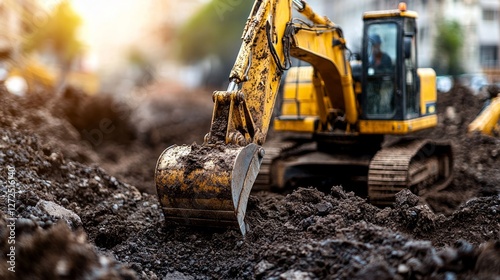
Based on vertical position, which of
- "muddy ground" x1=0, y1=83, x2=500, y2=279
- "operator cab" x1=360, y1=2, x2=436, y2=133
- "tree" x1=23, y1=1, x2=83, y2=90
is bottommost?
"muddy ground" x1=0, y1=83, x2=500, y2=279

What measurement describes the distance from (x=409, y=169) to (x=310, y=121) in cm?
156

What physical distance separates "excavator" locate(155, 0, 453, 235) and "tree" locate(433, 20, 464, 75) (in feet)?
82.8

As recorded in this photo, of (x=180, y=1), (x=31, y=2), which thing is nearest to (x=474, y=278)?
(x=31, y=2)

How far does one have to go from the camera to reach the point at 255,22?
595 cm

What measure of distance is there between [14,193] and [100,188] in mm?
1381

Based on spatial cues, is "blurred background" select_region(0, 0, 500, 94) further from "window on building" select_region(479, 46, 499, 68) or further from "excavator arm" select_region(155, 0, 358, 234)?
"excavator arm" select_region(155, 0, 358, 234)

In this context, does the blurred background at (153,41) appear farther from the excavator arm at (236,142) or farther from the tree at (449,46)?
the excavator arm at (236,142)

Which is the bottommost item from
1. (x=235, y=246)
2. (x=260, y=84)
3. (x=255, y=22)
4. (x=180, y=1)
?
(x=235, y=246)

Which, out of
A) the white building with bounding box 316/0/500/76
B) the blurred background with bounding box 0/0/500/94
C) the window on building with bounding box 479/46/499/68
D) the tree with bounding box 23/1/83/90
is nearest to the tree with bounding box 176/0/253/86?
the blurred background with bounding box 0/0/500/94

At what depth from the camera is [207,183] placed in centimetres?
536

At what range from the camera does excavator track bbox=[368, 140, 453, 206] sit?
7590 mm

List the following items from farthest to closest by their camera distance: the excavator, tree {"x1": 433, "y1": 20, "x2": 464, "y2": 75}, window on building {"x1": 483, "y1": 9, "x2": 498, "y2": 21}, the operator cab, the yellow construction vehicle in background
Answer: window on building {"x1": 483, "y1": 9, "x2": 498, "y2": 21} → tree {"x1": 433, "y1": 20, "x2": 464, "y2": 75} → the yellow construction vehicle in background → the operator cab → the excavator

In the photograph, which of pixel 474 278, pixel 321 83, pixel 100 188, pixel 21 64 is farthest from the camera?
pixel 21 64

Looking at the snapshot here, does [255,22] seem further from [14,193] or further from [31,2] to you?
[31,2]
